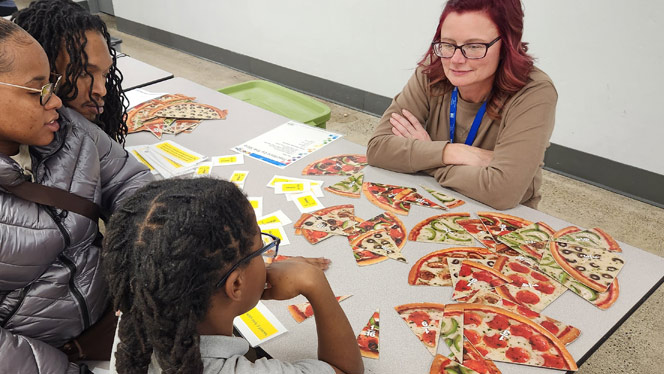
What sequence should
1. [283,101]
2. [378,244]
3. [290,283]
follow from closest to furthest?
[290,283] < [378,244] < [283,101]

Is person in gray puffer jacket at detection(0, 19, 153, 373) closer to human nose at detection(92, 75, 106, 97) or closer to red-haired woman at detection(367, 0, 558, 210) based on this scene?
human nose at detection(92, 75, 106, 97)

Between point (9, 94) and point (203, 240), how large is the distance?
677 mm

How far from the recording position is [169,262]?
31.9 inches

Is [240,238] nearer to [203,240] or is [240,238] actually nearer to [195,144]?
[203,240]

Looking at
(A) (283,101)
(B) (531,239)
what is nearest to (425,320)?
(B) (531,239)

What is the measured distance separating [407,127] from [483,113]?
11.2 inches

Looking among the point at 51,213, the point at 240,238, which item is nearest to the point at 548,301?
the point at 240,238

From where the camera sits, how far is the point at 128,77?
2789 mm

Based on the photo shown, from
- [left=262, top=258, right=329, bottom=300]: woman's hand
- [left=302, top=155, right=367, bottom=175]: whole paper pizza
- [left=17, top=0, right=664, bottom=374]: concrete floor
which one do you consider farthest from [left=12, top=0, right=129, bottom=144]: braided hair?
[left=17, top=0, right=664, bottom=374]: concrete floor

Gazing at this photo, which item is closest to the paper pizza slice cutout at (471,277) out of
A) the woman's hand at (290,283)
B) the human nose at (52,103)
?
the woman's hand at (290,283)

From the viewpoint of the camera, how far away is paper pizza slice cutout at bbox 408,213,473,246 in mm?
1487

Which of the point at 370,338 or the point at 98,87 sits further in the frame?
the point at 98,87

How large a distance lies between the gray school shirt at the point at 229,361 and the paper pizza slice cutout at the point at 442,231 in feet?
2.25

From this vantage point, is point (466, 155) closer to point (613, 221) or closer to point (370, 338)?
point (370, 338)
